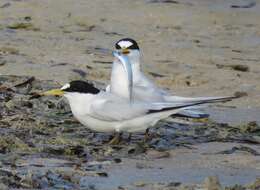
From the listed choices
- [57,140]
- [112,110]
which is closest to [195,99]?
[112,110]

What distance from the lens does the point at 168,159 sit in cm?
589

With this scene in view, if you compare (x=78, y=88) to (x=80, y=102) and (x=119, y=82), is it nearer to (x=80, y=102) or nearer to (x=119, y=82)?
(x=80, y=102)

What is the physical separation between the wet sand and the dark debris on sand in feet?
0.04

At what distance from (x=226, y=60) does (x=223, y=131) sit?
2560mm

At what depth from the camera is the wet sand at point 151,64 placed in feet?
18.5

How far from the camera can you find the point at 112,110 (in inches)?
248

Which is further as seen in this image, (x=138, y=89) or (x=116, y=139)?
(x=138, y=89)

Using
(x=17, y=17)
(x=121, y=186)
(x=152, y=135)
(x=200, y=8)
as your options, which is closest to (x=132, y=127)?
(x=152, y=135)

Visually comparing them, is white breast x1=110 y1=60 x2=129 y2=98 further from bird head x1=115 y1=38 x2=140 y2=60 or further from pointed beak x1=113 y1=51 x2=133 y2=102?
bird head x1=115 y1=38 x2=140 y2=60

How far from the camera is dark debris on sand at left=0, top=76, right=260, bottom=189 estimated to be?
5203 millimetres

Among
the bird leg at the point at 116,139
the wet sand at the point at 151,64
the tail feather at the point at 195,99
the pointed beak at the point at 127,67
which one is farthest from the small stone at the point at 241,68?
the bird leg at the point at 116,139

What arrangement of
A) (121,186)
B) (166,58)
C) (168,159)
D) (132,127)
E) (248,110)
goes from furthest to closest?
1. (166,58)
2. (248,110)
3. (132,127)
4. (168,159)
5. (121,186)

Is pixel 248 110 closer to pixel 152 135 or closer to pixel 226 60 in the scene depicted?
pixel 152 135

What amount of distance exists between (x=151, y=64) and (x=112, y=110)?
256 cm
